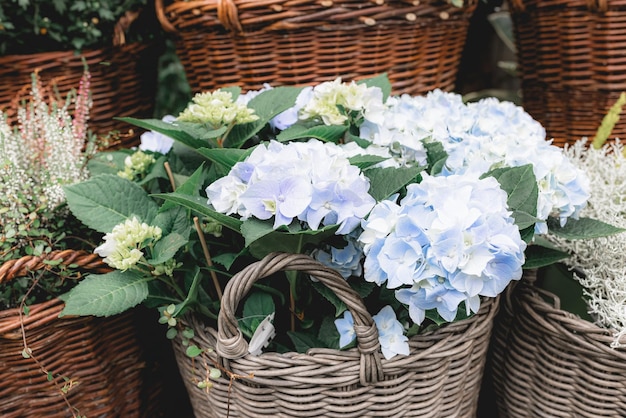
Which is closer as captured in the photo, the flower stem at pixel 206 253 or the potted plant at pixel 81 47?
the flower stem at pixel 206 253

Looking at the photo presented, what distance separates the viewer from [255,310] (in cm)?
85

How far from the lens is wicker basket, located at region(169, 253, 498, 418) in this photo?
0.75m

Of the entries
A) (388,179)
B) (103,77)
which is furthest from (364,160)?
(103,77)

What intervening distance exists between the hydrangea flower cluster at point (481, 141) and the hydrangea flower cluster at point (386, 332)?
0.26 metres

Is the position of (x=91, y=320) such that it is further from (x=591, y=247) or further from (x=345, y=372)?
(x=591, y=247)

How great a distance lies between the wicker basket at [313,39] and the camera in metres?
1.16

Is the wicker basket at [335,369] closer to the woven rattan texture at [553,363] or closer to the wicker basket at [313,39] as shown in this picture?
the woven rattan texture at [553,363]

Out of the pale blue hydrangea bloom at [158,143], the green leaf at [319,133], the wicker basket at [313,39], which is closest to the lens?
the green leaf at [319,133]

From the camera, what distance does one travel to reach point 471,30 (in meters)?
2.21

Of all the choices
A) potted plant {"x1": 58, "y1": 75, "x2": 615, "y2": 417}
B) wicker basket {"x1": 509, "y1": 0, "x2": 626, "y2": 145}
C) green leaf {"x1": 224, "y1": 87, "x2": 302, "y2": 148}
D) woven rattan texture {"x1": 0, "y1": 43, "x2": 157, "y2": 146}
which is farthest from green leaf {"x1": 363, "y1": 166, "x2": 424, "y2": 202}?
wicker basket {"x1": 509, "y1": 0, "x2": 626, "y2": 145}

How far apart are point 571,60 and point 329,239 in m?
0.93

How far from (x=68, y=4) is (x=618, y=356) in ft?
4.43

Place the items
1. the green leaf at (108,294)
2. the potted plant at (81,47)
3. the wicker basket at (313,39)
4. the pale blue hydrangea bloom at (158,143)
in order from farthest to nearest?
the potted plant at (81,47), the wicker basket at (313,39), the pale blue hydrangea bloom at (158,143), the green leaf at (108,294)

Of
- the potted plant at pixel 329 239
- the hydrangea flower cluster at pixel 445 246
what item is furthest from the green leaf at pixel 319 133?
the hydrangea flower cluster at pixel 445 246
